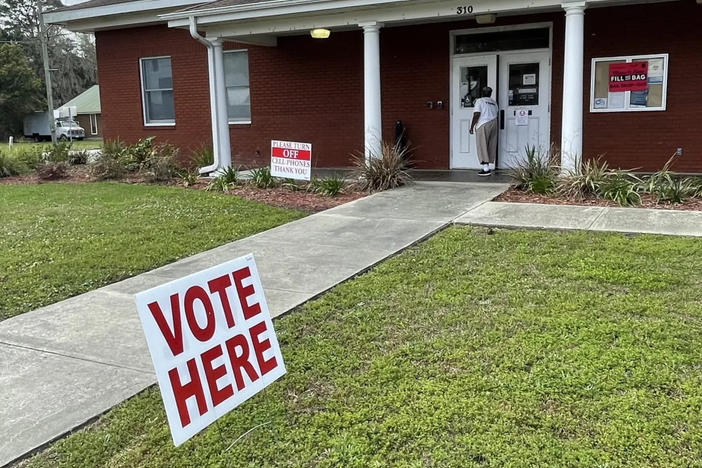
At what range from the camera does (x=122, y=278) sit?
6.30 meters

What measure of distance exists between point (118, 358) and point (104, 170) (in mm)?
10669

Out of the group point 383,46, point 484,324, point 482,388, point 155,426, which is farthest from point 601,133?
point 155,426

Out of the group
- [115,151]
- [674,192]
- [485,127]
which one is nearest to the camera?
[674,192]

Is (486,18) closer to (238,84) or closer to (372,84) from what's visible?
(372,84)

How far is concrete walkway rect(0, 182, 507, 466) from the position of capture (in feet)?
12.0

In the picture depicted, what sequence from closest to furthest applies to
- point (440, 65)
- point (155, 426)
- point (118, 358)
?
point (155, 426), point (118, 358), point (440, 65)

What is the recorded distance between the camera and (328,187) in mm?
10781

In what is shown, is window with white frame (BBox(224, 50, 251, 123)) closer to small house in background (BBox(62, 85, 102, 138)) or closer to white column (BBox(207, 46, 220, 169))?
white column (BBox(207, 46, 220, 169))

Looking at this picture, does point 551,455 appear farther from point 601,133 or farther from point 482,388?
point 601,133

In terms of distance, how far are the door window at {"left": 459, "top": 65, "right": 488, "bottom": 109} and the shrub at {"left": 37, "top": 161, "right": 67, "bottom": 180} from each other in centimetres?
902

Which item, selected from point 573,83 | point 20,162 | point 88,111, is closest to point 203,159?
point 20,162

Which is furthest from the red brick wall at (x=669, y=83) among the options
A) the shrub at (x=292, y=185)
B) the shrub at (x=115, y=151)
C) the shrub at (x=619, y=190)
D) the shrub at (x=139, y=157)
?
the shrub at (x=115, y=151)

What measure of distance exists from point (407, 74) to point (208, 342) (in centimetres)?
1134

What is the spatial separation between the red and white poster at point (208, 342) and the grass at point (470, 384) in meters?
0.31
